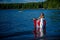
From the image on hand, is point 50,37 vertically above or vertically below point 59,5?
below

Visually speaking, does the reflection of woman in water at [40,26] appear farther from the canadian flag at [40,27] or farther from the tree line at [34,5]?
the tree line at [34,5]

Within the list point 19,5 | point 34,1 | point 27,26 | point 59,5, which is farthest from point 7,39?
point 59,5

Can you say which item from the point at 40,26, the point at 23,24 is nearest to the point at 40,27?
the point at 40,26

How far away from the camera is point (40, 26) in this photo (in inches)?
79.8

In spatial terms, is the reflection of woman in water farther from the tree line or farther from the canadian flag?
the tree line

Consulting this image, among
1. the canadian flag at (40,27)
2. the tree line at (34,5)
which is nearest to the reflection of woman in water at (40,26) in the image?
the canadian flag at (40,27)

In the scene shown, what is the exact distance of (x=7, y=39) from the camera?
201 cm

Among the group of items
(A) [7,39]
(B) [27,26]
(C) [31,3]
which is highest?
(C) [31,3]

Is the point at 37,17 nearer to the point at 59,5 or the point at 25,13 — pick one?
the point at 25,13

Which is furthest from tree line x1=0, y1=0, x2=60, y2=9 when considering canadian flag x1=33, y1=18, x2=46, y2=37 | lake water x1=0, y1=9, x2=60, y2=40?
canadian flag x1=33, y1=18, x2=46, y2=37

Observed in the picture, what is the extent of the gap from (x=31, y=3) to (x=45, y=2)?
0.64 feet

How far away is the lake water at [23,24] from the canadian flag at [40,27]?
4 cm

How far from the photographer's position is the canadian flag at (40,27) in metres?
2.01

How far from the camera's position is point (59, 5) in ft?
6.78
